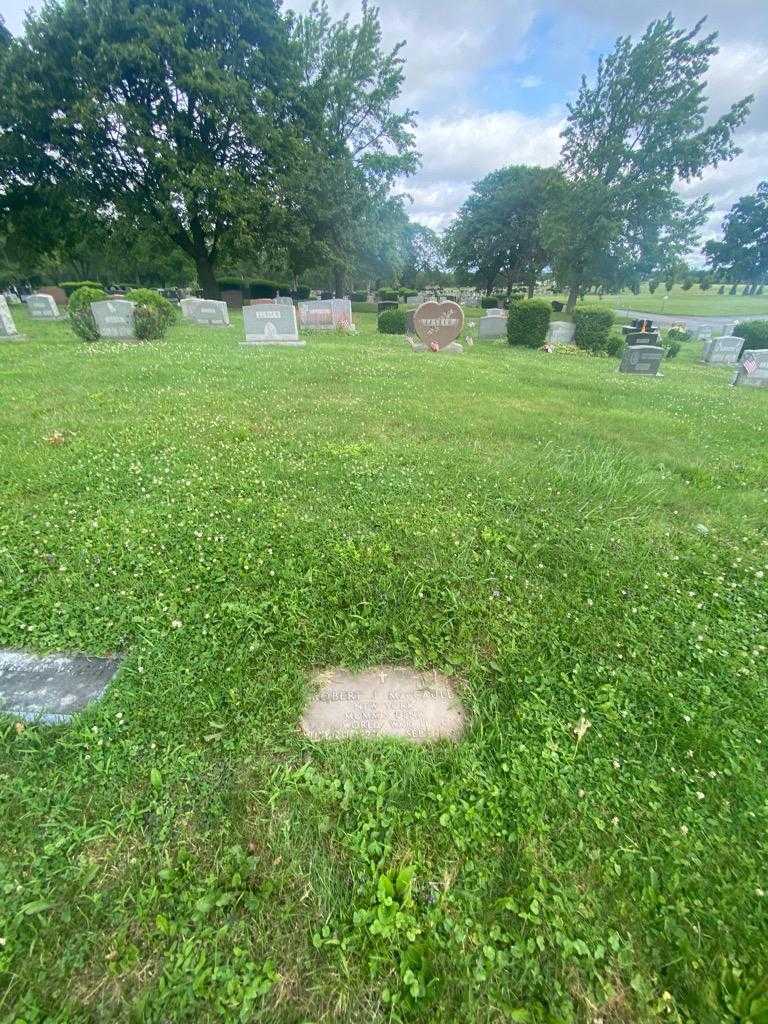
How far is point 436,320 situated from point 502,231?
140 ft

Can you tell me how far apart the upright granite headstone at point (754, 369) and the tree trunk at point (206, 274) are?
2988 centimetres

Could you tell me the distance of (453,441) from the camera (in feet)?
16.6

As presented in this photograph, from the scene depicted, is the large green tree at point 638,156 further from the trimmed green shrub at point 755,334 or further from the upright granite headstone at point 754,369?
the upright granite headstone at point 754,369

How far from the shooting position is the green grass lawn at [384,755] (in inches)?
48.8

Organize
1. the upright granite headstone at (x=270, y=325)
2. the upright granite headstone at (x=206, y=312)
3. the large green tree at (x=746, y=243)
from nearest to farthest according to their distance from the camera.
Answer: the upright granite headstone at (x=270, y=325) < the upright granite headstone at (x=206, y=312) < the large green tree at (x=746, y=243)

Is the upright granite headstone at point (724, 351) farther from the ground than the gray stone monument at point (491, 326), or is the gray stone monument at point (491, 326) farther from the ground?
the gray stone monument at point (491, 326)

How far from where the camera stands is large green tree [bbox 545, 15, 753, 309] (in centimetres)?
2655

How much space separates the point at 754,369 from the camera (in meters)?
11.4

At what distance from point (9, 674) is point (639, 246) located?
1533 inches

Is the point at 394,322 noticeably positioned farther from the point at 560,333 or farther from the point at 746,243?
the point at 746,243

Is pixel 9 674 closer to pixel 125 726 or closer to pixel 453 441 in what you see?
pixel 125 726

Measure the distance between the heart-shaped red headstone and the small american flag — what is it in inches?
312

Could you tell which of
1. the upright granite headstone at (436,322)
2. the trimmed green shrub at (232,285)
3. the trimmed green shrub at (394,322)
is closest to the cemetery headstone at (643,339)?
the upright granite headstone at (436,322)

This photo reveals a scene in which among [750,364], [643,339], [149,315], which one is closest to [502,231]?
[643,339]
